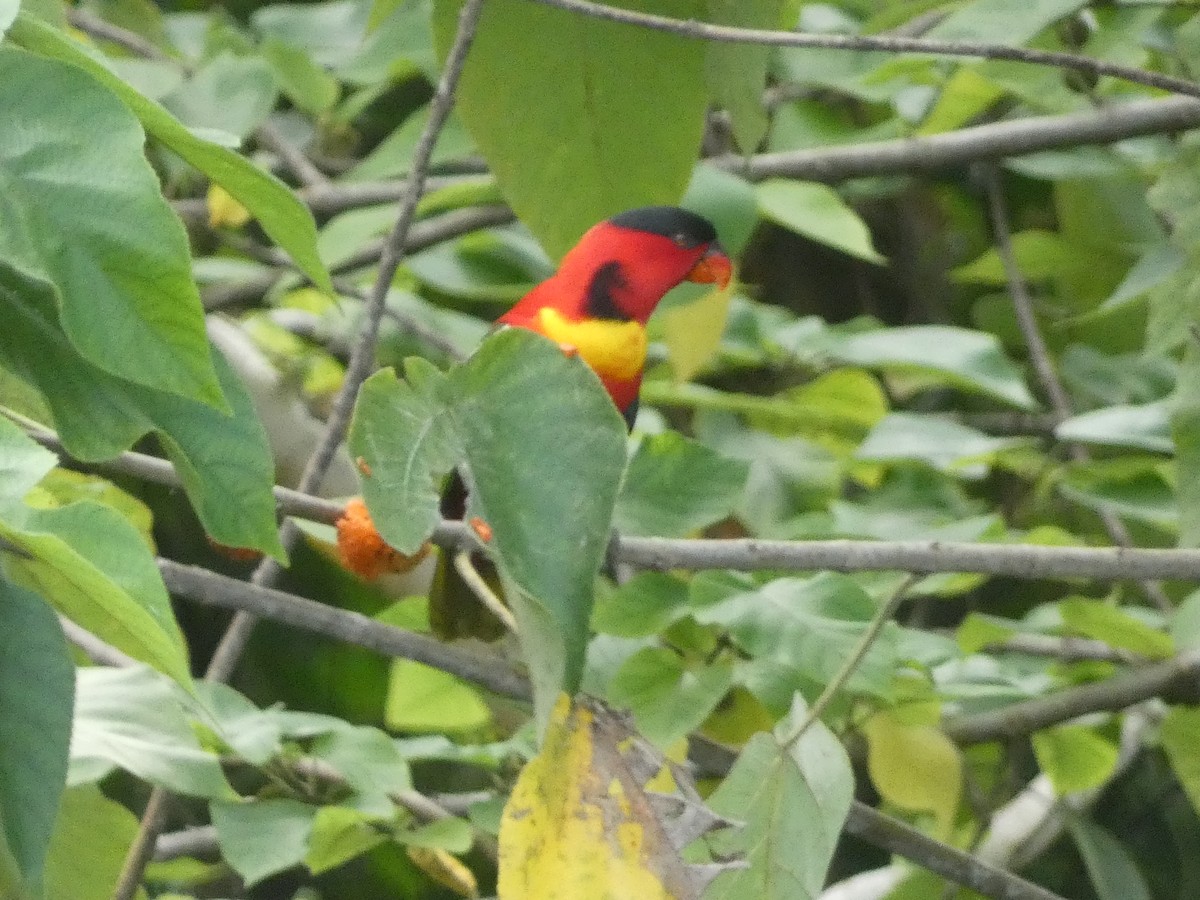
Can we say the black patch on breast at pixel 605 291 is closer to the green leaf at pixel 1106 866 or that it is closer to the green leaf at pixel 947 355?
the green leaf at pixel 947 355

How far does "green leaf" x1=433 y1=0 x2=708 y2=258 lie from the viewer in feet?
2.73

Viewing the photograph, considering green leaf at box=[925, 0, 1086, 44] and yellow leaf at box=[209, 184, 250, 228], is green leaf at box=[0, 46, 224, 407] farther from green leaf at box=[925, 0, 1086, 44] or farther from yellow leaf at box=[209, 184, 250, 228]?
yellow leaf at box=[209, 184, 250, 228]

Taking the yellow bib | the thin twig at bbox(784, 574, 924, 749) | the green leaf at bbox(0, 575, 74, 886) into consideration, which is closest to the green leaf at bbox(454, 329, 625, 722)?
the green leaf at bbox(0, 575, 74, 886)

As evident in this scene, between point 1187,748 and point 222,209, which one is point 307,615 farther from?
point 222,209

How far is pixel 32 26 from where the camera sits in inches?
19.5

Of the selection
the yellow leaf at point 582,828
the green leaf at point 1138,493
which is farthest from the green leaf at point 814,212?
the yellow leaf at point 582,828

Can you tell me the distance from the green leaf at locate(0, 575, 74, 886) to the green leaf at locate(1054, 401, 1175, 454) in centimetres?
89

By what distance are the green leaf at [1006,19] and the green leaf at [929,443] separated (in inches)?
15.7

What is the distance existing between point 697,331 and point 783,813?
82 cm

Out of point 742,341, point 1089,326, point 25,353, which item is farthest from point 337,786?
point 1089,326

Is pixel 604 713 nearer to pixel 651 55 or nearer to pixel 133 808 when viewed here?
pixel 651 55

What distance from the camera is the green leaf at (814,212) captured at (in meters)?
1.54

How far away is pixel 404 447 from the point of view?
48 cm

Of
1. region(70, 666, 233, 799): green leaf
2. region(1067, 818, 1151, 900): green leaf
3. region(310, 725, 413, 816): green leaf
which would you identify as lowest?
region(1067, 818, 1151, 900): green leaf
